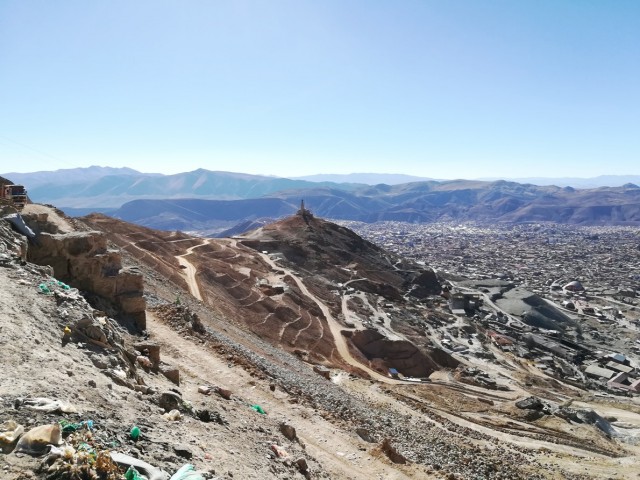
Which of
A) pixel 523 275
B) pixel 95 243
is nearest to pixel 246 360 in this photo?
pixel 95 243

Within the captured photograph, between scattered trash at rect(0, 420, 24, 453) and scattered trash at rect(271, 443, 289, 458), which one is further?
scattered trash at rect(271, 443, 289, 458)

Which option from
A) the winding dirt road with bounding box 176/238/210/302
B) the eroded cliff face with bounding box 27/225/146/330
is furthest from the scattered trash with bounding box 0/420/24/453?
the winding dirt road with bounding box 176/238/210/302

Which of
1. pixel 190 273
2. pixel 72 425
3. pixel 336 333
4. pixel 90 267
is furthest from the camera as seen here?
pixel 190 273

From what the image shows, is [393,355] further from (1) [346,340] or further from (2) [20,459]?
(2) [20,459]

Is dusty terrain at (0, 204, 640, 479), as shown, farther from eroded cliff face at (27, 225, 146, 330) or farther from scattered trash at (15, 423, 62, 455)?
eroded cliff face at (27, 225, 146, 330)

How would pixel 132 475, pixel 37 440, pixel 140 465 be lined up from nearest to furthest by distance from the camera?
pixel 37 440 → pixel 132 475 → pixel 140 465

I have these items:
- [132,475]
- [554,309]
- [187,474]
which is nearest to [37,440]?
[132,475]

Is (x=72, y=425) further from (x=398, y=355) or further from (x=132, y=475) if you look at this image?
(x=398, y=355)
